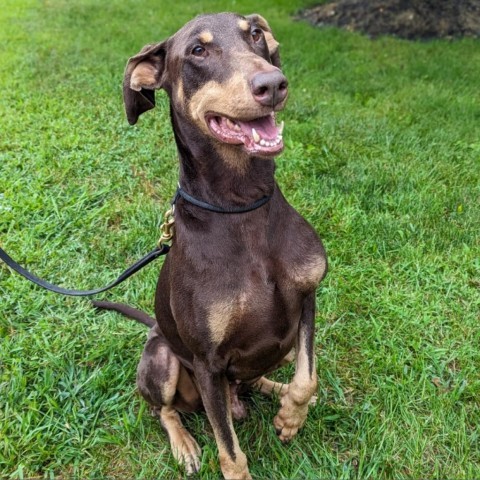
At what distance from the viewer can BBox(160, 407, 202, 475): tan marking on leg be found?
2.80 meters

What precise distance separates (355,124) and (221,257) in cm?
406

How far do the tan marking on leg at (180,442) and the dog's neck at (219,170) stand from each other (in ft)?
3.90

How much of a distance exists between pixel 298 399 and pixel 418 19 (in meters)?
8.51

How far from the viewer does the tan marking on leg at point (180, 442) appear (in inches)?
110

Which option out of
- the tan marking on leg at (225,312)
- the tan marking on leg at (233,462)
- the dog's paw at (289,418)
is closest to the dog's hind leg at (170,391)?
the tan marking on leg at (233,462)

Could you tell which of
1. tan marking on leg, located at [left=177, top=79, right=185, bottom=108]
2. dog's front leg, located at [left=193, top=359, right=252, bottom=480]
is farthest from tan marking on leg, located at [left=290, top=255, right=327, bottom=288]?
tan marking on leg, located at [left=177, top=79, right=185, bottom=108]

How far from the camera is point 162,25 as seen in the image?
10016 millimetres

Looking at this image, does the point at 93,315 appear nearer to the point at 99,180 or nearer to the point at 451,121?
the point at 99,180

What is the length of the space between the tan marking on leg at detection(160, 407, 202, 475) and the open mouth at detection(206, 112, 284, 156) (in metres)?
1.46

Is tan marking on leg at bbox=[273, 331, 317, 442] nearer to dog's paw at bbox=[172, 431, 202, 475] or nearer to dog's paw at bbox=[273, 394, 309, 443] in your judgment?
dog's paw at bbox=[273, 394, 309, 443]

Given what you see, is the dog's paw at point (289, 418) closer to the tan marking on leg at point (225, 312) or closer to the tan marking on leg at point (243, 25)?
the tan marking on leg at point (225, 312)

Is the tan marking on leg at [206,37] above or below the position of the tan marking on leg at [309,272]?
above

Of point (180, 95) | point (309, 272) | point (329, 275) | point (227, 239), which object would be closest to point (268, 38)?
point (180, 95)

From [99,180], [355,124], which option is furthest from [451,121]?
[99,180]
